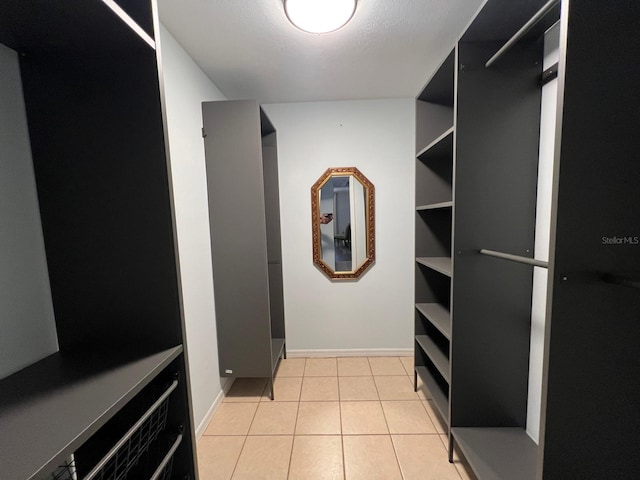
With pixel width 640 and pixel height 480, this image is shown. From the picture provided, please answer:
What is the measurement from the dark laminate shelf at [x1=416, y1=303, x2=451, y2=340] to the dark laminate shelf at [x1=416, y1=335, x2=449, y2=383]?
0.21 m

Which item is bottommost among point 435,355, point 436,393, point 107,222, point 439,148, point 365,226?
point 436,393

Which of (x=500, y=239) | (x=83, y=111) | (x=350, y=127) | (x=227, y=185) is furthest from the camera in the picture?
(x=350, y=127)

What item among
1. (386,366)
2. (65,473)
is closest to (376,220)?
(386,366)

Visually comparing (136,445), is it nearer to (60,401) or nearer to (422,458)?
(60,401)

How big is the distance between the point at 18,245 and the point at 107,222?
0.75 ft

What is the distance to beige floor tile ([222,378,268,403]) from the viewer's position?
1977mm

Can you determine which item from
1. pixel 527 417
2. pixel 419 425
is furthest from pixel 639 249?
pixel 419 425

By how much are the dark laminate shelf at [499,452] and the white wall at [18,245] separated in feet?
5.60

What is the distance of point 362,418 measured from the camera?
1.74 meters

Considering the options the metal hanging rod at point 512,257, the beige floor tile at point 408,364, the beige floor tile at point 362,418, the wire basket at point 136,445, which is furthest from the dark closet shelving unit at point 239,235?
the metal hanging rod at point 512,257

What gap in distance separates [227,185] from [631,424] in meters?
2.14

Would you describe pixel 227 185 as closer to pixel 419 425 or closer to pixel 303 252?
pixel 303 252

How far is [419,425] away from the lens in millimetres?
1678

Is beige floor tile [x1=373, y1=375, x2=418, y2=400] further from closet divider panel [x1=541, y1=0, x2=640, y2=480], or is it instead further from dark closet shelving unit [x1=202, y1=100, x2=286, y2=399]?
closet divider panel [x1=541, y1=0, x2=640, y2=480]
